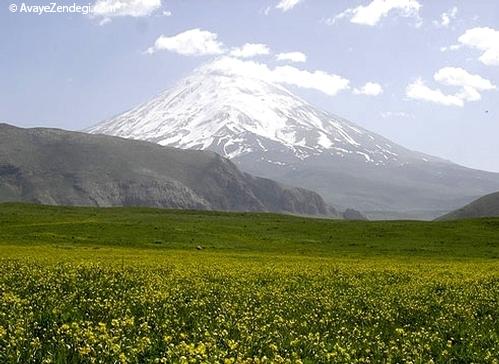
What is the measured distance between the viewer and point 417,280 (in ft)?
114

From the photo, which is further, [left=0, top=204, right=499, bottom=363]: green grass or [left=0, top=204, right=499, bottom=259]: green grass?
[left=0, top=204, right=499, bottom=259]: green grass

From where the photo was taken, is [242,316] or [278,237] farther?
[278,237]

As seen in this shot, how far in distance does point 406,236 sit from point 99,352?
9055cm

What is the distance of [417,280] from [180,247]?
44.9 metres

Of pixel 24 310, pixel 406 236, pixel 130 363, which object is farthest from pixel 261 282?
pixel 406 236

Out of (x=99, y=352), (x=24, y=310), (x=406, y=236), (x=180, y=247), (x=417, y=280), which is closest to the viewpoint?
(x=99, y=352)

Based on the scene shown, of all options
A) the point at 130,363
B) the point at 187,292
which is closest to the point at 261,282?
the point at 187,292

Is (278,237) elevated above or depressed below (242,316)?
below

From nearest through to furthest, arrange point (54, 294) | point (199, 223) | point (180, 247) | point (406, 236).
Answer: point (54, 294) < point (180, 247) < point (406, 236) < point (199, 223)

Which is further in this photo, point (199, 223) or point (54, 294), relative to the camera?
point (199, 223)

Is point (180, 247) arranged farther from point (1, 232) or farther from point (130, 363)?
point (130, 363)

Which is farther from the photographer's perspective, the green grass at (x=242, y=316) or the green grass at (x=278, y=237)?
the green grass at (x=278, y=237)

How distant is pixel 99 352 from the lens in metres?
10.6

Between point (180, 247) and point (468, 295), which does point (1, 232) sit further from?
point (468, 295)
